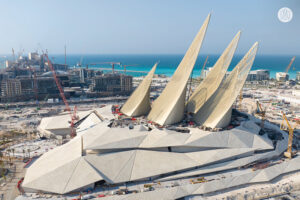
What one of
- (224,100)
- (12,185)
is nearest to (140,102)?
(224,100)

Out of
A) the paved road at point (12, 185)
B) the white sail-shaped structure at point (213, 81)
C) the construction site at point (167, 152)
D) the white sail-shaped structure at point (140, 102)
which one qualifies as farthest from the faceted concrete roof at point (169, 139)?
the paved road at point (12, 185)

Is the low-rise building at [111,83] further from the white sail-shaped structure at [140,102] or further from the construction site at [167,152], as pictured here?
the white sail-shaped structure at [140,102]

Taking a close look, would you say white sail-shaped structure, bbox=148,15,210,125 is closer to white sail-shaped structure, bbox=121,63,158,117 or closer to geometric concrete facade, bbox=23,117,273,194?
geometric concrete facade, bbox=23,117,273,194

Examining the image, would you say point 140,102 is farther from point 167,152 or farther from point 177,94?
point 167,152

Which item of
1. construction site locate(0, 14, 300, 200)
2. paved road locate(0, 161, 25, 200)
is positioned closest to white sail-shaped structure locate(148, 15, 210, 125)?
construction site locate(0, 14, 300, 200)

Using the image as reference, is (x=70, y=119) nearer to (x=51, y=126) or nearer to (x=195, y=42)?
(x=51, y=126)

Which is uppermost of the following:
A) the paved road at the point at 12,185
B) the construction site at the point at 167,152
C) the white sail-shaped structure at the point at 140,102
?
the white sail-shaped structure at the point at 140,102

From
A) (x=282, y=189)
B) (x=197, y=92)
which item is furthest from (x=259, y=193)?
(x=197, y=92)
